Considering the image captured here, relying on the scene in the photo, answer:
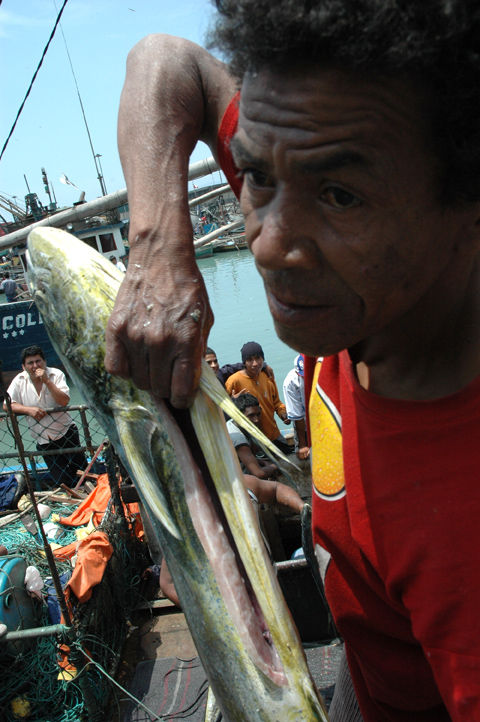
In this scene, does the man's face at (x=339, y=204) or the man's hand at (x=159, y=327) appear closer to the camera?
the man's face at (x=339, y=204)

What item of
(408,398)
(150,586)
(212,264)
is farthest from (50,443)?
(212,264)

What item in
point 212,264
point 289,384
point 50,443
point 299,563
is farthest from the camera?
point 212,264

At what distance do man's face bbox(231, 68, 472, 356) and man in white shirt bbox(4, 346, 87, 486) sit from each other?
6988 millimetres

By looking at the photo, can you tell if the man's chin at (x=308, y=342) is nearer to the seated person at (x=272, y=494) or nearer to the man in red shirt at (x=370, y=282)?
the man in red shirt at (x=370, y=282)

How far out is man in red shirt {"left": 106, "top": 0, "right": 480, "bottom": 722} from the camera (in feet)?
2.39

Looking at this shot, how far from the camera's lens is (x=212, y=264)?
144 feet

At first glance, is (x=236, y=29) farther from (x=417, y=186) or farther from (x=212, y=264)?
(x=212, y=264)

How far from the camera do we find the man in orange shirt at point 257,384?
733 cm

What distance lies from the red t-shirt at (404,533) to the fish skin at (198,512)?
0.17 metres

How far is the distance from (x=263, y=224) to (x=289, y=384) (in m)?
6.10

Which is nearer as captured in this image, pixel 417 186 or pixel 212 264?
pixel 417 186

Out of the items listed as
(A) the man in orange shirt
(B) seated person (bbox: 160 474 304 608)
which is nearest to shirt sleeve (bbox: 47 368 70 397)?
(A) the man in orange shirt

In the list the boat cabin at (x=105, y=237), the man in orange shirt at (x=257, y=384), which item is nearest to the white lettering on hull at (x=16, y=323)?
the boat cabin at (x=105, y=237)

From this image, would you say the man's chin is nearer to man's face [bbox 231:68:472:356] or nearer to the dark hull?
man's face [bbox 231:68:472:356]
